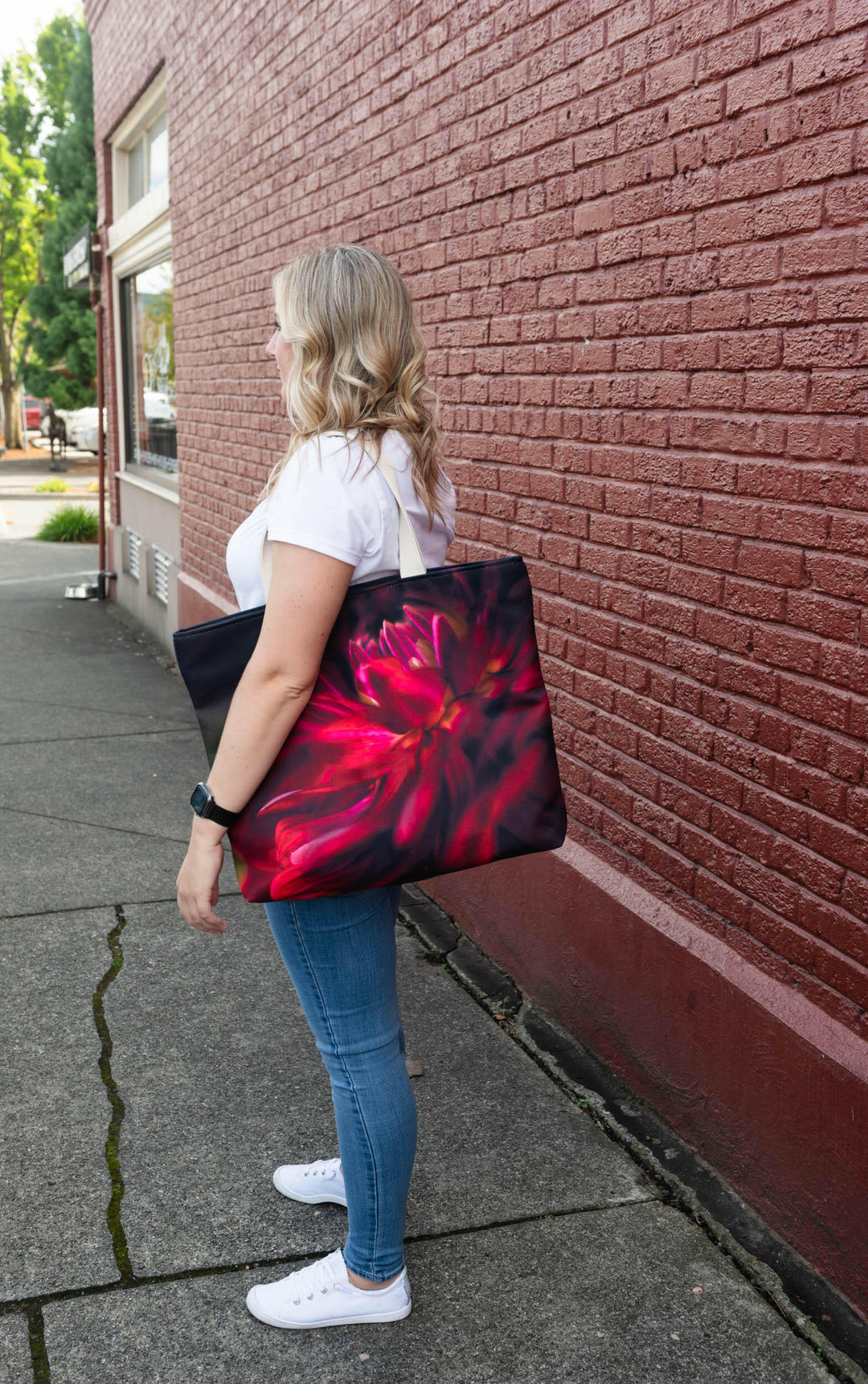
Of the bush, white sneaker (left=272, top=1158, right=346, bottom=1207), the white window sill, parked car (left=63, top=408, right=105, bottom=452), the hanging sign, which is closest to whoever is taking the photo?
white sneaker (left=272, top=1158, right=346, bottom=1207)

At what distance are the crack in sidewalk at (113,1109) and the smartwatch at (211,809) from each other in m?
1.07

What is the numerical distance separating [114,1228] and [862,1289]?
1493 mm

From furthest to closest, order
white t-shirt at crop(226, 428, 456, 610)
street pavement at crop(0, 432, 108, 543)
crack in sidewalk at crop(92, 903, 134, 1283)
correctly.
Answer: street pavement at crop(0, 432, 108, 543) → crack in sidewalk at crop(92, 903, 134, 1283) → white t-shirt at crop(226, 428, 456, 610)

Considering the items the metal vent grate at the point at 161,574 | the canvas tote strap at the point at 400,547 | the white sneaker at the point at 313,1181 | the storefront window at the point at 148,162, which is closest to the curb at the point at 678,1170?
the white sneaker at the point at 313,1181

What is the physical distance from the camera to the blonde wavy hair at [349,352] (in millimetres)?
2010

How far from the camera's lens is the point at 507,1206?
275 centimetres

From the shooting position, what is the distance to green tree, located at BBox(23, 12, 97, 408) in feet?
90.3

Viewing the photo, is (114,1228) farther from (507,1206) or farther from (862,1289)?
(862,1289)

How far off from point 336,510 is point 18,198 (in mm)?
38993

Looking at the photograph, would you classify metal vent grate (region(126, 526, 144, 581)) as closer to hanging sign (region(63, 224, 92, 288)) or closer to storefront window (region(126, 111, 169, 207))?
hanging sign (region(63, 224, 92, 288))

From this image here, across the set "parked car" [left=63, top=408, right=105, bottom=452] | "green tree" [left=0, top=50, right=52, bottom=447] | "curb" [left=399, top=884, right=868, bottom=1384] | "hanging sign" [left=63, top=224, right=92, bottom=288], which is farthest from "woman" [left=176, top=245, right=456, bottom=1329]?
"green tree" [left=0, top=50, right=52, bottom=447]

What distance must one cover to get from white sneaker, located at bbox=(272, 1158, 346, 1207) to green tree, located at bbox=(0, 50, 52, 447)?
3407 centimetres

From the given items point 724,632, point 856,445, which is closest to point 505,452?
point 724,632

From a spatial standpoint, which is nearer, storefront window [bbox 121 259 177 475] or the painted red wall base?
the painted red wall base
